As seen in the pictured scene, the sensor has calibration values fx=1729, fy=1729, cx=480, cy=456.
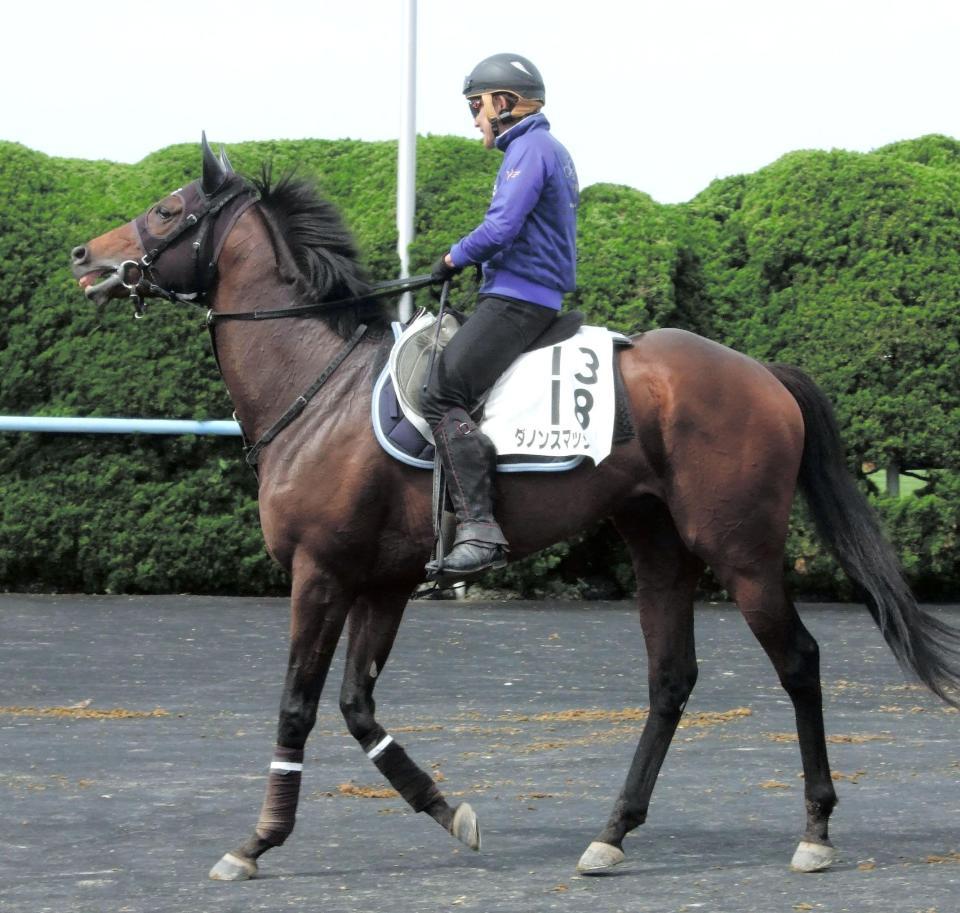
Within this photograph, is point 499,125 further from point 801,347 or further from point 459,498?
point 801,347

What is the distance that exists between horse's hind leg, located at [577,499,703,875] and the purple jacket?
2.95ft

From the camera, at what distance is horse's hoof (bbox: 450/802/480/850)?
19.2 feet

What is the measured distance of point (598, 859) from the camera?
5719 mm

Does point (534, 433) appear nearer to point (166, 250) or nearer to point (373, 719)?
point (373, 719)

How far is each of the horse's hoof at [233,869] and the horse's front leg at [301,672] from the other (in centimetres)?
15

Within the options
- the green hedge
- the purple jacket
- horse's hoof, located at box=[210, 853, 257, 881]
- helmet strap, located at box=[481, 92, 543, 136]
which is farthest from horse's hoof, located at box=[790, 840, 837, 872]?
the green hedge

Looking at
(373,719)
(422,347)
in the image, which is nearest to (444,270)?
(422,347)

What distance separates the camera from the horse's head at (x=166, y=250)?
6.19 m

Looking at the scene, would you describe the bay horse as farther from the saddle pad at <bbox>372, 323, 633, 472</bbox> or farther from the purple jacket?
the purple jacket

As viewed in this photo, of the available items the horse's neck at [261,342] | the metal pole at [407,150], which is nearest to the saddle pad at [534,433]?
the horse's neck at [261,342]

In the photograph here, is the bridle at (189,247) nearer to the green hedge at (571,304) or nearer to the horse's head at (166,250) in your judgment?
the horse's head at (166,250)

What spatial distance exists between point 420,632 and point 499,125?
5353 mm

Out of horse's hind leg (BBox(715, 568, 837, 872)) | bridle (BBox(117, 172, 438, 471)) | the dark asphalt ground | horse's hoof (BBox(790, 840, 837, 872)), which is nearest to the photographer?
the dark asphalt ground

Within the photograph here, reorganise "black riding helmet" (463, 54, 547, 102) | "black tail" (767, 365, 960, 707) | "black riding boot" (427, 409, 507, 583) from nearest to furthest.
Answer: "black riding boot" (427, 409, 507, 583) → "black riding helmet" (463, 54, 547, 102) → "black tail" (767, 365, 960, 707)
